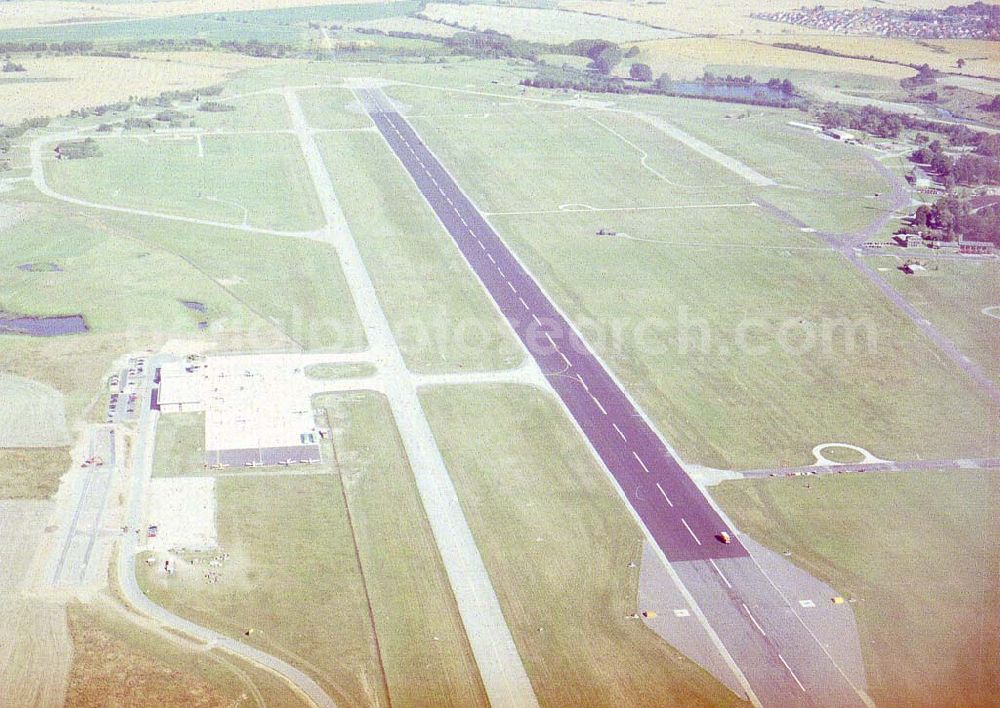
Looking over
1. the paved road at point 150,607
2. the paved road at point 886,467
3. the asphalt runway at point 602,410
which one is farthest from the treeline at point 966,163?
the paved road at point 150,607

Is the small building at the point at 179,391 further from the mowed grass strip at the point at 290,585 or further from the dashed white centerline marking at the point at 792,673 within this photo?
the dashed white centerline marking at the point at 792,673

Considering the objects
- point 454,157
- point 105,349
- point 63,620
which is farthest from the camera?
point 454,157

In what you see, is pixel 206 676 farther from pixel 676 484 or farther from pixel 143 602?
pixel 676 484

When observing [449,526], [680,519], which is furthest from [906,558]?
[449,526]

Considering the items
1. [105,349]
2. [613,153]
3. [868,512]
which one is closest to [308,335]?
[105,349]

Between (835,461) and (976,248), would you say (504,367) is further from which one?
(976,248)

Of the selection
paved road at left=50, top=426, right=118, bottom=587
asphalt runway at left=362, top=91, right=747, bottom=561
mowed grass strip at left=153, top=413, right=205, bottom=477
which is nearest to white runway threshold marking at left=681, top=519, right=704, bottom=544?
asphalt runway at left=362, top=91, right=747, bottom=561

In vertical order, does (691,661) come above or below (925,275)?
below
